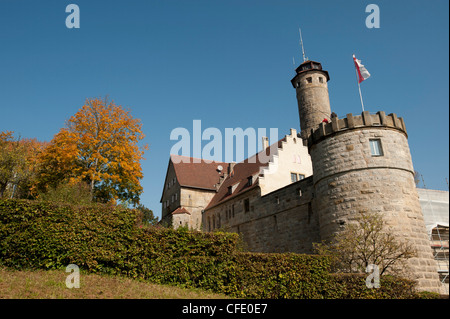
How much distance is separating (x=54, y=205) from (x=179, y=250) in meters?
4.74

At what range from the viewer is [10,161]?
25.5 meters

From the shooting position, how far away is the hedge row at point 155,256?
11.3 metres

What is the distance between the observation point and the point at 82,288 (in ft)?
31.4

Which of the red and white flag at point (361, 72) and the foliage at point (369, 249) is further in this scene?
the red and white flag at point (361, 72)

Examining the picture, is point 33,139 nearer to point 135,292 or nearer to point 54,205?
point 54,205

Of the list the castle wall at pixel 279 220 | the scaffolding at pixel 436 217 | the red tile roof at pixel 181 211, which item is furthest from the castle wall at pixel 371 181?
the red tile roof at pixel 181 211

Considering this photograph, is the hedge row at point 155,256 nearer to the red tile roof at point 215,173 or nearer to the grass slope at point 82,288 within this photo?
the grass slope at point 82,288

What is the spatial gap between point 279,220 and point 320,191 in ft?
23.3

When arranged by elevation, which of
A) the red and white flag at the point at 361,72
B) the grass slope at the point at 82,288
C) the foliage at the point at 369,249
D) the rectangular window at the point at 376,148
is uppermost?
the red and white flag at the point at 361,72

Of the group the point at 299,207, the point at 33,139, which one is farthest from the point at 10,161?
the point at 299,207

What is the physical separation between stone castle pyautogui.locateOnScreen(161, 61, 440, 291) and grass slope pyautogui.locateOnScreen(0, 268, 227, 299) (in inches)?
338

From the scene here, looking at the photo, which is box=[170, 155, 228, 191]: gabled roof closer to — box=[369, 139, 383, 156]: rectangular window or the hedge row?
box=[369, 139, 383, 156]: rectangular window

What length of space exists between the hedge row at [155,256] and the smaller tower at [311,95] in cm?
2905
